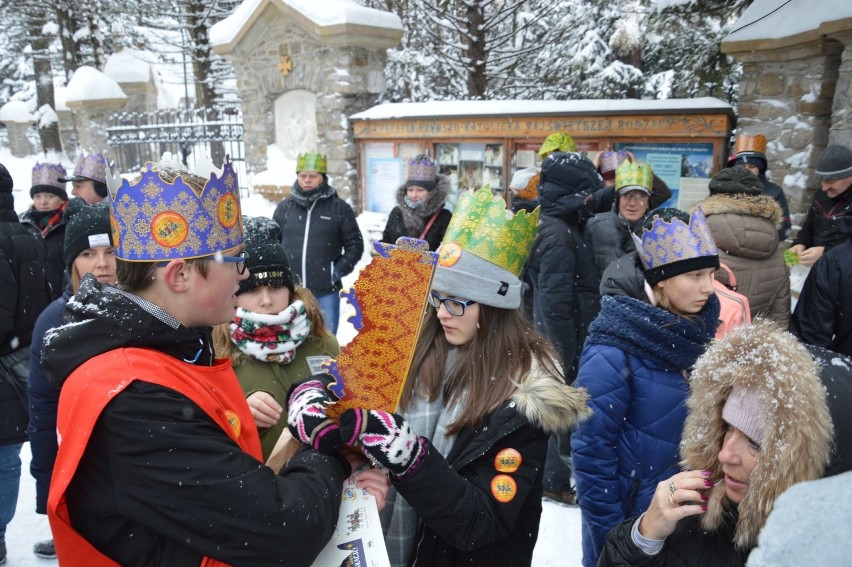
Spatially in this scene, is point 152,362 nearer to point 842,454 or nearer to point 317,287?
point 842,454

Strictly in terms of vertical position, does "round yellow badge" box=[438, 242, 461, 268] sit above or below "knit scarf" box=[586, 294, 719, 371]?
above

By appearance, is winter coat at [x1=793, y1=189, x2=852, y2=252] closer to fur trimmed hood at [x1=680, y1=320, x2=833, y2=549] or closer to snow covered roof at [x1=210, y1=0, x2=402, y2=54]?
fur trimmed hood at [x1=680, y1=320, x2=833, y2=549]

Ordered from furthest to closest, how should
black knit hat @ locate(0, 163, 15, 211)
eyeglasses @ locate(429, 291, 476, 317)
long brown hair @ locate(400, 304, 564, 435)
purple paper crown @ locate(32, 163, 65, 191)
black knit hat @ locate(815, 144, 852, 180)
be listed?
1. purple paper crown @ locate(32, 163, 65, 191)
2. black knit hat @ locate(815, 144, 852, 180)
3. black knit hat @ locate(0, 163, 15, 211)
4. eyeglasses @ locate(429, 291, 476, 317)
5. long brown hair @ locate(400, 304, 564, 435)

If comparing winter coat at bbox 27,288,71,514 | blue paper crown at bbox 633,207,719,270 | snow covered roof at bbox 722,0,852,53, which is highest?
snow covered roof at bbox 722,0,852,53

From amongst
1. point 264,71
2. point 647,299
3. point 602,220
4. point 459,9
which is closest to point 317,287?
point 602,220

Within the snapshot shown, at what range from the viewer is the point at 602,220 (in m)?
4.67

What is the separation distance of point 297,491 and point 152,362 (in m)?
0.42

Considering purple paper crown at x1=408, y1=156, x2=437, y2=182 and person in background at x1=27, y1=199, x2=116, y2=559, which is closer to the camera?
person in background at x1=27, y1=199, x2=116, y2=559

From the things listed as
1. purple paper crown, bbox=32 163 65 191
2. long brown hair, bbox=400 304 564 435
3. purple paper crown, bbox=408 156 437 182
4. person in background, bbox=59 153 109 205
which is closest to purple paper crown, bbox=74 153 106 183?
person in background, bbox=59 153 109 205

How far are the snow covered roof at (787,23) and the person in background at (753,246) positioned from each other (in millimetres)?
3201

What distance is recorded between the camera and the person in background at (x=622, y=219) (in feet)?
15.0

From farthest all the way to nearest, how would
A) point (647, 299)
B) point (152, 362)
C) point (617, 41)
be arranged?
point (617, 41), point (647, 299), point (152, 362)

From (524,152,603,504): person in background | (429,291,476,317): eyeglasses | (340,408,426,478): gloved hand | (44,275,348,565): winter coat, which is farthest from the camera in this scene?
(524,152,603,504): person in background

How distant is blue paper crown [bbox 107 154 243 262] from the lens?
1396 millimetres
